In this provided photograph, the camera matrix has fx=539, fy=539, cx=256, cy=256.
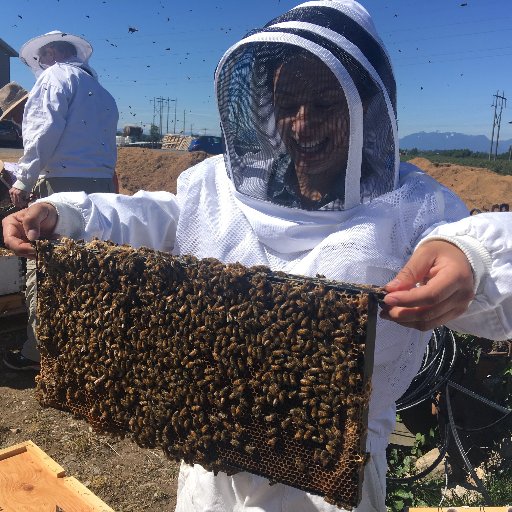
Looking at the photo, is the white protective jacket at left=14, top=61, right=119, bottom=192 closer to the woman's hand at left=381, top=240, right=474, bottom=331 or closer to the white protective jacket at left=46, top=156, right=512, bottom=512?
the white protective jacket at left=46, top=156, right=512, bottom=512

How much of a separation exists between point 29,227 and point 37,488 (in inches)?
44.8

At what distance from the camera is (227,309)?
1.58 m

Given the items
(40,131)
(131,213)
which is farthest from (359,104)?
(40,131)

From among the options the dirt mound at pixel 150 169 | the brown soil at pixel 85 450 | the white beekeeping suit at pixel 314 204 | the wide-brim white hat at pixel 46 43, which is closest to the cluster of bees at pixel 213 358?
the white beekeeping suit at pixel 314 204

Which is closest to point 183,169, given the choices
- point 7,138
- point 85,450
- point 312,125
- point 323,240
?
point 7,138

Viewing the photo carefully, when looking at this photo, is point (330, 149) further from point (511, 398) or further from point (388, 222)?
point (511, 398)

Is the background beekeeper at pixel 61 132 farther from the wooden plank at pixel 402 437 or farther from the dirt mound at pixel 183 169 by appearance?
the dirt mound at pixel 183 169

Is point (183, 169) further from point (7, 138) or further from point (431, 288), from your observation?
point (431, 288)

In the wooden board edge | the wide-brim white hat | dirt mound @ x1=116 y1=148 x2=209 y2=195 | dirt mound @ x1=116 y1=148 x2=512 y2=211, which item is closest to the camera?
the wooden board edge

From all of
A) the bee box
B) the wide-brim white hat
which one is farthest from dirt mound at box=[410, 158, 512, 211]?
the bee box

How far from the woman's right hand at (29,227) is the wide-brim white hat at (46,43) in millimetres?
4394

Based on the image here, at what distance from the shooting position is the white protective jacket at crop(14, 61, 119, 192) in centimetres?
527

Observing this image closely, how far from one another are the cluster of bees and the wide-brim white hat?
184 inches

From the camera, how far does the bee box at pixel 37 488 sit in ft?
7.14
